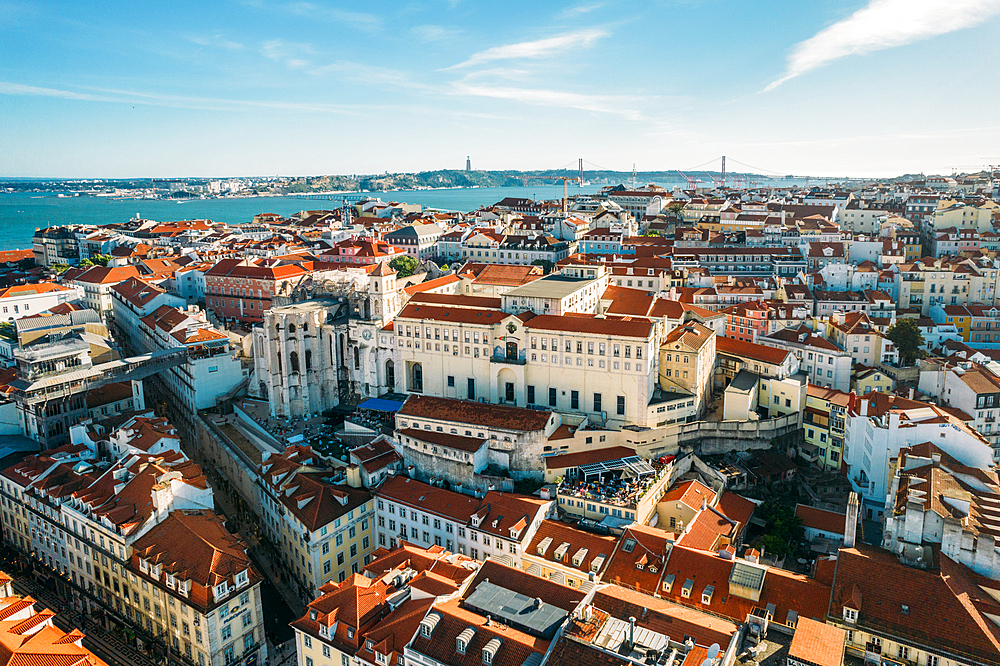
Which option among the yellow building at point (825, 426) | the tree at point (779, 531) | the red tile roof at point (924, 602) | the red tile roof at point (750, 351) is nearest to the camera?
the red tile roof at point (924, 602)

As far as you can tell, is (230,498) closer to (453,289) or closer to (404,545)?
(404,545)

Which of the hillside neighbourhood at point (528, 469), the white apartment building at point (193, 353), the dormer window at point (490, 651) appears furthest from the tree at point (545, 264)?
the dormer window at point (490, 651)

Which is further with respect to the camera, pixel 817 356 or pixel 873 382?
pixel 817 356

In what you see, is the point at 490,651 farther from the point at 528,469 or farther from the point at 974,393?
the point at 974,393

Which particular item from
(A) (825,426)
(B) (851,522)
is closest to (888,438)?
(A) (825,426)

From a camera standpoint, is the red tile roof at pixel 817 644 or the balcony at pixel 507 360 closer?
the red tile roof at pixel 817 644

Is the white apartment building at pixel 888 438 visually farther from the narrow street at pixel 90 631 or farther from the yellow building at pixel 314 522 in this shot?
the narrow street at pixel 90 631

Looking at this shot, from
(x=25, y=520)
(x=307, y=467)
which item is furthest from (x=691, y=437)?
(x=25, y=520)
